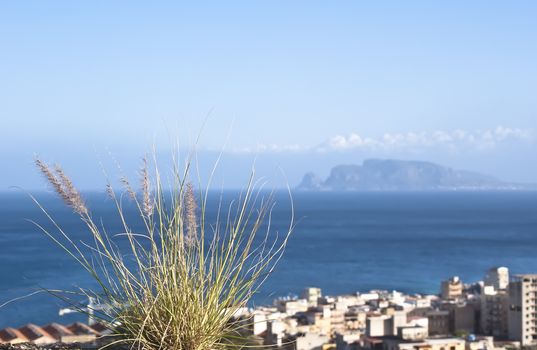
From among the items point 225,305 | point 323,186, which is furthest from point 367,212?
point 323,186

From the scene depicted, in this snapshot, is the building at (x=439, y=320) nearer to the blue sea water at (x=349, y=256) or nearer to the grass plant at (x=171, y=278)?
the blue sea water at (x=349, y=256)

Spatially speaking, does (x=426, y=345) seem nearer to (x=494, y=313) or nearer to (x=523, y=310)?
(x=523, y=310)

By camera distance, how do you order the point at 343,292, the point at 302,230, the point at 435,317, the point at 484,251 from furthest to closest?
the point at 302,230, the point at 484,251, the point at 343,292, the point at 435,317

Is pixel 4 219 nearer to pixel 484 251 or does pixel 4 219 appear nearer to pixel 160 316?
pixel 484 251

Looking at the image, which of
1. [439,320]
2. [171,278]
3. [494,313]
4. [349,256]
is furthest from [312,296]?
[171,278]

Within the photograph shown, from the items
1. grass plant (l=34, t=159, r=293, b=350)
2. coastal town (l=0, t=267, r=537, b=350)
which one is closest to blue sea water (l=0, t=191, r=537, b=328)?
coastal town (l=0, t=267, r=537, b=350)

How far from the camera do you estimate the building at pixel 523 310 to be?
19750 millimetres

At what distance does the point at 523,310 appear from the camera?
65.0 feet

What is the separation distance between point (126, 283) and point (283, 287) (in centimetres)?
2925

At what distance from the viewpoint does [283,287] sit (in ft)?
103

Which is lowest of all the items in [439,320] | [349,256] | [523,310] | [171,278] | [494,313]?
[349,256]

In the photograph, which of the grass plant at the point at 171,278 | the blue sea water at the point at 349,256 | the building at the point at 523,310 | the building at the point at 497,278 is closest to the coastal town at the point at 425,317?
the building at the point at 523,310

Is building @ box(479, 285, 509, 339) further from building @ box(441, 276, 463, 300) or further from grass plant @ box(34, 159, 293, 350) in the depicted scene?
grass plant @ box(34, 159, 293, 350)

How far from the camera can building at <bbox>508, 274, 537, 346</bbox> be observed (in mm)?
19750
